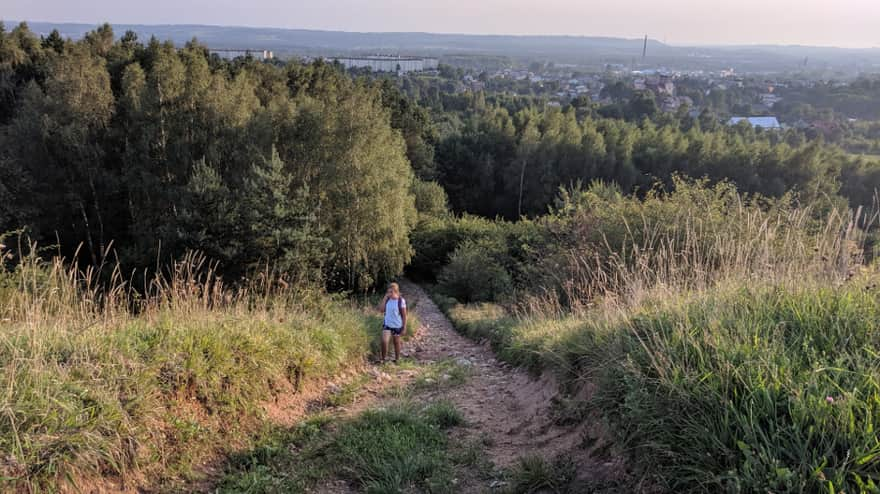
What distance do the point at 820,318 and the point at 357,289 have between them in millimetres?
20771

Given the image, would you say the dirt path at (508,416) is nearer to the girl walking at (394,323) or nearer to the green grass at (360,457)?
the green grass at (360,457)

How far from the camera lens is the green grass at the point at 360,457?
11.9ft

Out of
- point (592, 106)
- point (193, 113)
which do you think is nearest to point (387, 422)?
point (193, 113)

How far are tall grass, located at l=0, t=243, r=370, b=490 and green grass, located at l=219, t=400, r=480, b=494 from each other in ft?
1.21

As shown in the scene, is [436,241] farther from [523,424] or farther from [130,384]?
[130,384]

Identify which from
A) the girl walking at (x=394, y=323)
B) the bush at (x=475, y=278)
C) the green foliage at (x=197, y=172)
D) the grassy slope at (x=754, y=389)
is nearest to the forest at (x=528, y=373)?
the grassy slope at (x=754, y=389)

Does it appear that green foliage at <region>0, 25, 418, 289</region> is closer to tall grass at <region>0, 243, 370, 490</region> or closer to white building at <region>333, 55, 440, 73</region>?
tall grass at <region>0, 243, 370, 490</region>

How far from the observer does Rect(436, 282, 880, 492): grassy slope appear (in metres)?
2.26

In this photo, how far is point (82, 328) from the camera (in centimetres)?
415

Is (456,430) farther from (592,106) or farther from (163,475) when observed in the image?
(592,106)

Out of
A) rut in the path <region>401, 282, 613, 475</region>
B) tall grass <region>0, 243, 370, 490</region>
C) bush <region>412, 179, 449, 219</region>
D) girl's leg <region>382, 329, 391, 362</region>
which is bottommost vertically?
bush <region>412, 179, 449, 219</region>

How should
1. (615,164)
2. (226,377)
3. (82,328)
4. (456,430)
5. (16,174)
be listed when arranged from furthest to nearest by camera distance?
(615,164) < (16,174) < (456,430) < (226,377) < (82,328)

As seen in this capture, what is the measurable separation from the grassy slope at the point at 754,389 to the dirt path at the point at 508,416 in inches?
13.1

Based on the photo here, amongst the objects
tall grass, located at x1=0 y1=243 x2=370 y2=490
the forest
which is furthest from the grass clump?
tall grass, located at x1=0 y1=243 x2=370 y2=490
